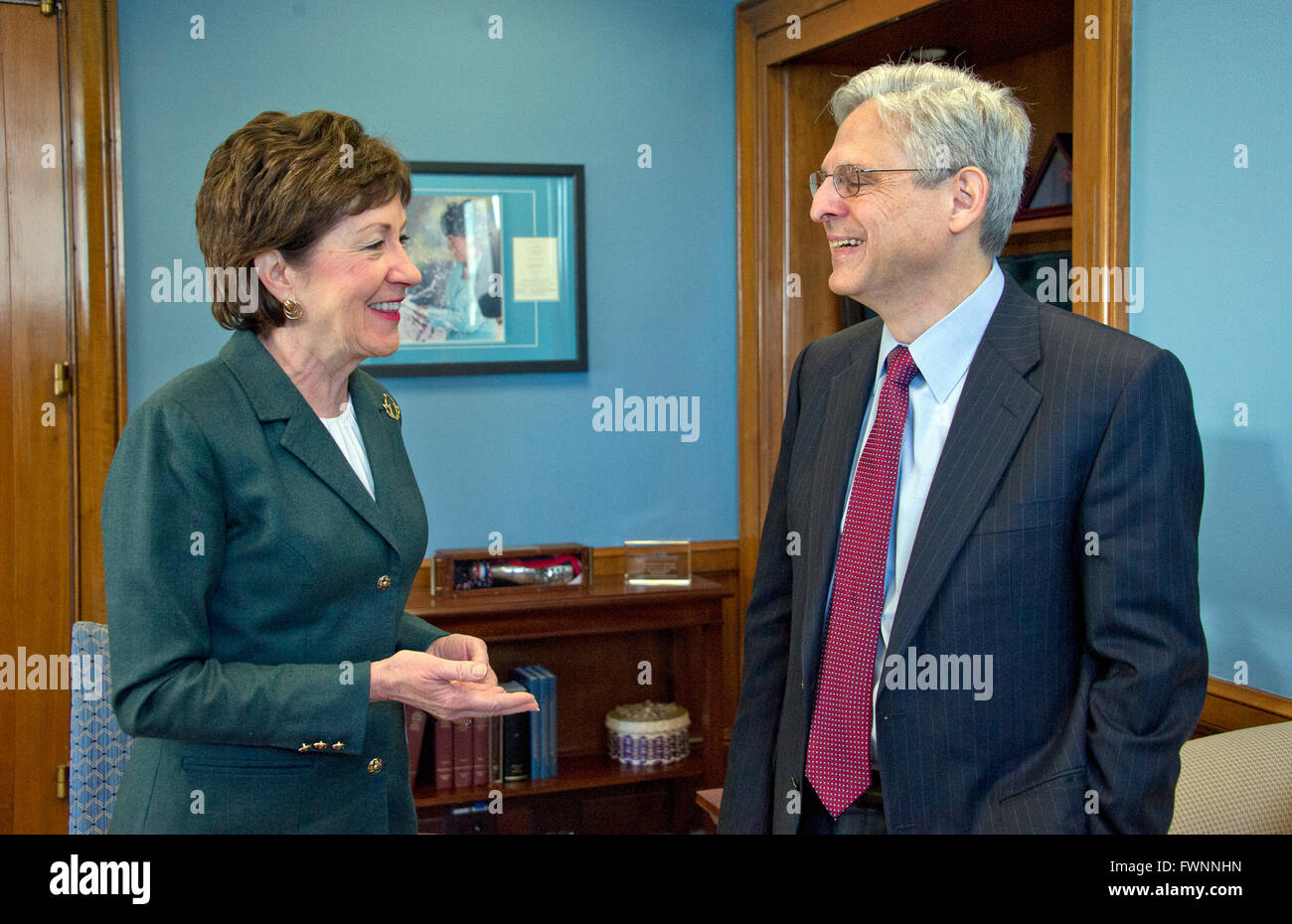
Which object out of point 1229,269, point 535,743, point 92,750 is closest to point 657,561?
point 535,743

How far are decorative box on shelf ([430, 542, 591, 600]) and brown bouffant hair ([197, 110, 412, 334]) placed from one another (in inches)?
77.8

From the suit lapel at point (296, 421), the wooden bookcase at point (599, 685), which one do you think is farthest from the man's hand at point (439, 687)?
the wooden bookcase at point (599, 685)

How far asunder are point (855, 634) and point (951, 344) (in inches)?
16.6

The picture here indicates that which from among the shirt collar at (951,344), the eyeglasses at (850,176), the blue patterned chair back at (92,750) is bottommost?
the blue patterned chair back at (92,750)

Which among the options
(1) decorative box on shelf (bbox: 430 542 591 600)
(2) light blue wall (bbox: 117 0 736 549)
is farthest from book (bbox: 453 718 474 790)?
(2) light blue wall (bbox: 117 0 736 549)

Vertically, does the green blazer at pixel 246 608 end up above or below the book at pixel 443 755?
above

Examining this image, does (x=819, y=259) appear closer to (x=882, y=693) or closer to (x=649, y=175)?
(x=649, y=175)

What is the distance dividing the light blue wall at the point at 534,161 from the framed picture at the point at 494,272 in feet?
0.20

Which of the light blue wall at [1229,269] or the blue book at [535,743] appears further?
the blue book at [535,743]

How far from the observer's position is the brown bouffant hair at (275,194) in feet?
5.15

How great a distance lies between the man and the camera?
142 cm
